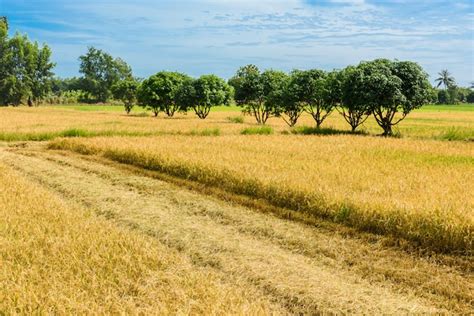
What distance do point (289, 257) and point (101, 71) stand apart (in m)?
133

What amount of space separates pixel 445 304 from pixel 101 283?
4897 millimetres

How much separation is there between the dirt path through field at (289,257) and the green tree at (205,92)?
45.1m

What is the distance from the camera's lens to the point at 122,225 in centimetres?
1033

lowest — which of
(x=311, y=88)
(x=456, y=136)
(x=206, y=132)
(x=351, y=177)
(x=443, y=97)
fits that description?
(x=351, y=177)

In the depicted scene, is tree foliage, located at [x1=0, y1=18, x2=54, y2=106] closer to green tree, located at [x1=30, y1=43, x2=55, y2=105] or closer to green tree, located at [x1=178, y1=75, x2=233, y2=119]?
green tree, located at [x1=30, y1=43, x2=55, y2=105]

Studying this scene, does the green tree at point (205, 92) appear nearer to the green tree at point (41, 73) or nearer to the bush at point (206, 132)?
the bush at point (206, 132)

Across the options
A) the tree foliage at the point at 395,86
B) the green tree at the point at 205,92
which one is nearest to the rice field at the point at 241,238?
the tree foliage at the point at 395,86

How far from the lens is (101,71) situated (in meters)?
132

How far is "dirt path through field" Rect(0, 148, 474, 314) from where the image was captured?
658 cm

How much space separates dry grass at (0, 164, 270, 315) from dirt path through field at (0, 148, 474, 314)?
0.59 meters

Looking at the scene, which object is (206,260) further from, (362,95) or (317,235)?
(362,95)

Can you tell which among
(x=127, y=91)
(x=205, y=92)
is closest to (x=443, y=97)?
(x=127, y=91)

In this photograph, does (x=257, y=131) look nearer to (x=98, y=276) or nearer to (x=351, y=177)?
(x=351, y=177)

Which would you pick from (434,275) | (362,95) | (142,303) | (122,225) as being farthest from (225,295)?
(362,95)
